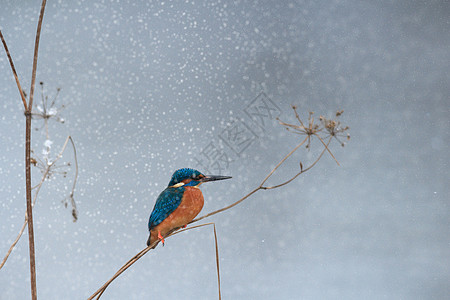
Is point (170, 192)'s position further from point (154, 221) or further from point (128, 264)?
point (128, 264)

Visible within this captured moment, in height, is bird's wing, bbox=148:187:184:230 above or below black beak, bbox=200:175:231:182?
below

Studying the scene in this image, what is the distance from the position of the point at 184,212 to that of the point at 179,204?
0.05 feet

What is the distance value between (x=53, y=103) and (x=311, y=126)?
35 centimetres

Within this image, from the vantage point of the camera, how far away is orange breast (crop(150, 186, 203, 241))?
0.60 metres

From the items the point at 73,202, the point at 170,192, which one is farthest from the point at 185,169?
the point at 73,202

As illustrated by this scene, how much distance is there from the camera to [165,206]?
0.62 m

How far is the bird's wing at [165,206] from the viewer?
615 millimetres

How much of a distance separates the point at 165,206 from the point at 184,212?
0.12ft

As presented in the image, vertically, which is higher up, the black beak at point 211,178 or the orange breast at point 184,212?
the black beak at point 211,178

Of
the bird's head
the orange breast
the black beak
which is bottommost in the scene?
the orange breast

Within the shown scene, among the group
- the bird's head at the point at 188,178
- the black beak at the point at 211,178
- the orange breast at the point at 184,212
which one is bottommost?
the orange breast at the point at 184,212

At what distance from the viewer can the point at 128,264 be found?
44 centimetres

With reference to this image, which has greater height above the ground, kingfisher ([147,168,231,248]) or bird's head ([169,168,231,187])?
bird's head ([169,168,231,187])

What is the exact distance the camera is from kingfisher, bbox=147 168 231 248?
0.61 m
